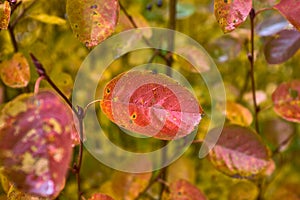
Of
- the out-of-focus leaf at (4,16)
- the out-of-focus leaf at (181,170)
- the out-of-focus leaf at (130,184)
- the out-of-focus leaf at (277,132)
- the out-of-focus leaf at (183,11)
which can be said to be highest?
the out-of-focus leaf at (4,16)

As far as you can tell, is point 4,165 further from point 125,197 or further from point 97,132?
point 97,132

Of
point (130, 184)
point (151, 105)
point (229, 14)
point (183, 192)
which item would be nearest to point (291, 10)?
point (229, 14)

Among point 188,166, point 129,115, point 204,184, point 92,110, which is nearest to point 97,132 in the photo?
point 92,110

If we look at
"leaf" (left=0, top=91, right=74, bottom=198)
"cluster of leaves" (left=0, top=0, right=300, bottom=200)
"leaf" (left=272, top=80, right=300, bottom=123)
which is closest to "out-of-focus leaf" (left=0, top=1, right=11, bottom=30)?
"cluster of leaves" (left=0, top=0, right=300, bottom=200)

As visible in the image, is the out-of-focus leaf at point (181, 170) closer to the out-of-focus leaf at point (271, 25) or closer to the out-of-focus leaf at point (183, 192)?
the out-of-focus leaf at point (183, 192)

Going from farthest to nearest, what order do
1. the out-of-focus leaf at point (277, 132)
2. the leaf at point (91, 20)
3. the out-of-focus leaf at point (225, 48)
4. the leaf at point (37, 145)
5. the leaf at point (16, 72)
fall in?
1. the out-of-focus leaf at point (277, 132)
2. the out-of-focus leaf at point (225, 48)
3. the leaf at point (16, 72)
4. the leaf at point (91, 20)
5. the leaf at point (37, 145)

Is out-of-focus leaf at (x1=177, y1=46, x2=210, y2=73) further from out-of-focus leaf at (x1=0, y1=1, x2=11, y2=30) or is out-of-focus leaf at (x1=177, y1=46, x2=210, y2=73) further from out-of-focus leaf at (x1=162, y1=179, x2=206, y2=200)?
out-of-focus leaf at (x1=0, y1=1, x2=11, y2=30)

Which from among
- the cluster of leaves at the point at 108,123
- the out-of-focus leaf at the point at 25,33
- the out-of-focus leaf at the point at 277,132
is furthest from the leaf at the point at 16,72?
the out-of-focus leaf at the point at 277,132
